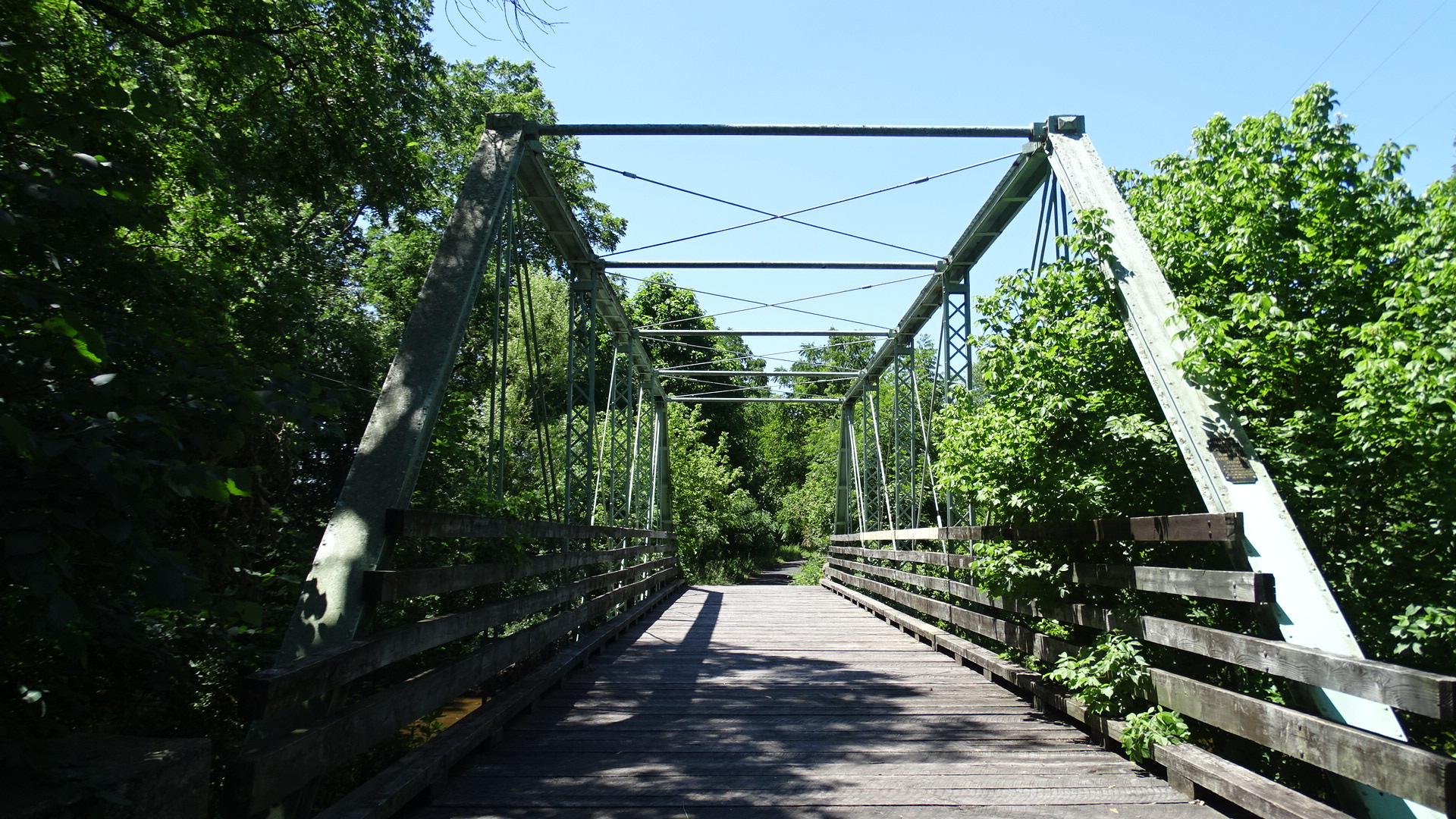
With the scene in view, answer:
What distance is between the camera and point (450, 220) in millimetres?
4574

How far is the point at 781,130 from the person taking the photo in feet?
19.9

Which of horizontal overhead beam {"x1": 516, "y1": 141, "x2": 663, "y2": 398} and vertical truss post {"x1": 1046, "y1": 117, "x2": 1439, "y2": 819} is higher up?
horizontal overhead beam {"x1": 516, "y1": 141, "x2": 663, "y2": 398}

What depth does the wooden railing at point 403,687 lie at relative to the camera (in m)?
2.35

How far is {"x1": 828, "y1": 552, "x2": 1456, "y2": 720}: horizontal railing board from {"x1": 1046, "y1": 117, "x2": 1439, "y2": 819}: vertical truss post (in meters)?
0.12

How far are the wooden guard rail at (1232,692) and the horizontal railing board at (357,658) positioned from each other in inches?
107

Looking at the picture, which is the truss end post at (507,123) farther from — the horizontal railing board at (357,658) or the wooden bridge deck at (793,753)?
the wooden bridge deck at (793,753)

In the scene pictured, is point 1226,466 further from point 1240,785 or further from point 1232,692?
point 1240,785

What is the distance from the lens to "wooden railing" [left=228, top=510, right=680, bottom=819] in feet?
7.72

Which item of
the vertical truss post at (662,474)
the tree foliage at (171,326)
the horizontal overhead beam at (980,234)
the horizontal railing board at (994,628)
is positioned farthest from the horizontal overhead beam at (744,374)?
the horizontal railing board at (994,628)

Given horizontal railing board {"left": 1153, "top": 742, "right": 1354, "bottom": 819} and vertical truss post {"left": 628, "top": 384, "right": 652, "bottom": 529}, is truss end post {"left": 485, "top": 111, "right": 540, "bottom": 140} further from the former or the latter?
vertical truss post {"left": 628, "top": 384, "right": 652, "bottom": 529}

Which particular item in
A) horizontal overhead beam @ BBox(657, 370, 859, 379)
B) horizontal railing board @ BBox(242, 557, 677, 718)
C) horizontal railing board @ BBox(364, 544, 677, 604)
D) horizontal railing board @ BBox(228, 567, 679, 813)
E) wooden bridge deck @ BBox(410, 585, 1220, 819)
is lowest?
wooden bridge deck @ BBox(410, 585, 1220, 819)

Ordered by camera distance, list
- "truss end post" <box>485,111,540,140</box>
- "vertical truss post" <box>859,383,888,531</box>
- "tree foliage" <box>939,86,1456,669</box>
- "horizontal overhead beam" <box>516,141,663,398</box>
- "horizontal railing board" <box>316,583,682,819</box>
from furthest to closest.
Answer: "vertical truss post" <box>859,383,888,531</box> → "horizontal overhead beam" <box>516,141,663,398</box> → "truss end post" <box>485,111,540,140</box> → "tree foliage" <box>939,86,1456,669</box> → "horizontal railing board" <box>316,583,682,819</box>

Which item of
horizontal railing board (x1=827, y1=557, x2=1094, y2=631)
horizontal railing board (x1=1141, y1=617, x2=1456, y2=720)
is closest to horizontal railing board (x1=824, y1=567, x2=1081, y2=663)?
horizontal railing board (x1=827, y1=557, x2=1094, y2=631)

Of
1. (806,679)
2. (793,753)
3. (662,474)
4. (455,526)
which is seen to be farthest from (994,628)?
(662,474)
